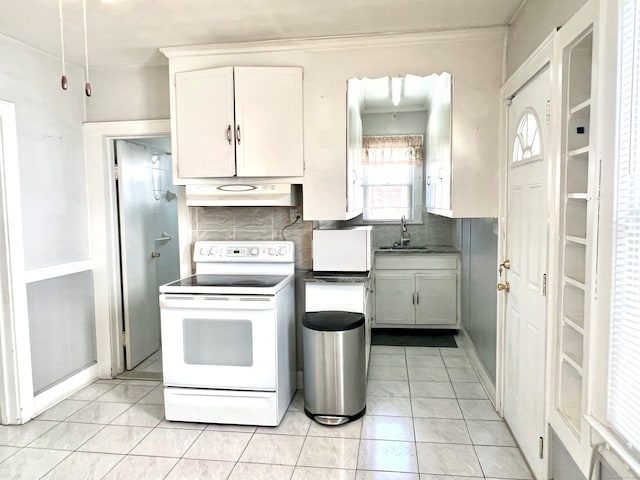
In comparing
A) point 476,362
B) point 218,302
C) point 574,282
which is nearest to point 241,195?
point 218,302

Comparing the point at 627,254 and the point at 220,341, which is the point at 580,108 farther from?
the point at 220,341

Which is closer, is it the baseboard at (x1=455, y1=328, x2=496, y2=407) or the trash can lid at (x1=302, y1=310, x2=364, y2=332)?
the trash can lid at (x1=302, y1=310, x2=364, y2=332)

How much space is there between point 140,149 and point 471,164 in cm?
273

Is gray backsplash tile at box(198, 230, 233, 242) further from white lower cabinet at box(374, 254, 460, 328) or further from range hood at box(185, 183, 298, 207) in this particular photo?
white lower cabinet at box(374, 254, 460, 328)

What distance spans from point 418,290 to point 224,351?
2.44 meters

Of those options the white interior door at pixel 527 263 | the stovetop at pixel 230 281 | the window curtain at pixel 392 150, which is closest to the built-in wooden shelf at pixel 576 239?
the white interior door at pixel 527 263

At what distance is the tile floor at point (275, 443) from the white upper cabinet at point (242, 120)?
1.62 m

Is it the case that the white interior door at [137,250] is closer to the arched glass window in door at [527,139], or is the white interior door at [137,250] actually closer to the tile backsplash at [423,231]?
the tile backsplash at [423,231]

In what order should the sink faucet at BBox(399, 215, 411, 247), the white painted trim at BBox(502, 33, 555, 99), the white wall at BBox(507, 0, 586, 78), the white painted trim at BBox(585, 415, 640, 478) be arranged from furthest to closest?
1. the sink faucet at BBox(399, 215, 411, 247)
2. the white painted trim at BBox(502, 33, 555, 99)
3. the white wall at BBox(507, 0, 586, 78)
4. the white painted trim at BBox(585, 415, 640, 478)

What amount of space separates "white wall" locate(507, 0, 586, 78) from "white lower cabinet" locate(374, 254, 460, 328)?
2275 millimetres

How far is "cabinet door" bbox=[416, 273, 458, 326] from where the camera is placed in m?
4.45

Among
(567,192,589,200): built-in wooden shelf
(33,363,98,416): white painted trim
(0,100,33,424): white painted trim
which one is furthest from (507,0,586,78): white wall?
(33,363,98,416): white painted trim

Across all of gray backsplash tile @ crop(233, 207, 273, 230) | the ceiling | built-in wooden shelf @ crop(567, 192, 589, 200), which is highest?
the ceiling

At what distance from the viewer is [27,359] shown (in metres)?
2.77
